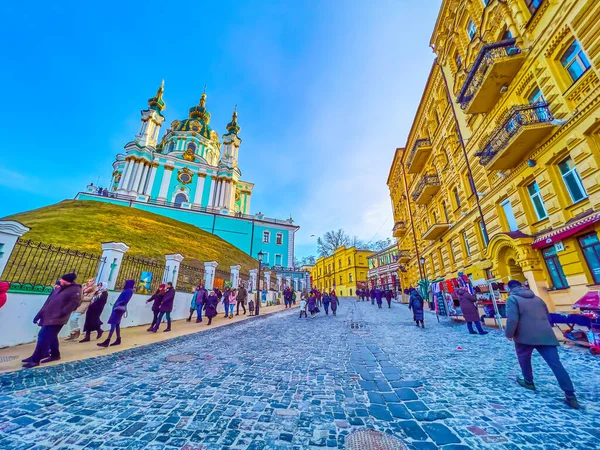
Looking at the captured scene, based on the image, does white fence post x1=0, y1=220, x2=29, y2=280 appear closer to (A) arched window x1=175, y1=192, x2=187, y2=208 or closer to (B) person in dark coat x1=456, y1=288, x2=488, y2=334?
(B) person in dark coat x1=456, y1=288, x2=488, y2=334

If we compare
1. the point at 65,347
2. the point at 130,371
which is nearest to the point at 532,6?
the point at 130,371

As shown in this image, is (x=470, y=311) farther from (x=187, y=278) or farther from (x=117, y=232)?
(x=117, y=232)

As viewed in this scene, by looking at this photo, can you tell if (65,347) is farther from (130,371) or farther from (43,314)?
(130,371)

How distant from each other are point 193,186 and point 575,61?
45.3 metres

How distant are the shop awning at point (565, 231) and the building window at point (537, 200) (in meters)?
1.04

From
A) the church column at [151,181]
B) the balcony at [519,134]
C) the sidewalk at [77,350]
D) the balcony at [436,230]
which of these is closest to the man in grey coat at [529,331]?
the balcony at [519,134]

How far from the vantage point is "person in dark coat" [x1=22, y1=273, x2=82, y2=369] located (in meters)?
4.74

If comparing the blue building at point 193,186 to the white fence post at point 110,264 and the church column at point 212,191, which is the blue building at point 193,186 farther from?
the white fence post at point 110,264

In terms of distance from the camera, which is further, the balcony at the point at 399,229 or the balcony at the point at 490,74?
the balcony at the point at 399,229

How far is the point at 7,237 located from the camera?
231 inches

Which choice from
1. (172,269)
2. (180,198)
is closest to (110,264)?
(172,269)

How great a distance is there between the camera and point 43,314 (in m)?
4.95

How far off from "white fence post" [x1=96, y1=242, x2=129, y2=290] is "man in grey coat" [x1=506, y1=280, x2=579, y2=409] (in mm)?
11087

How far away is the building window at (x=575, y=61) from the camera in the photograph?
26.1 ft
